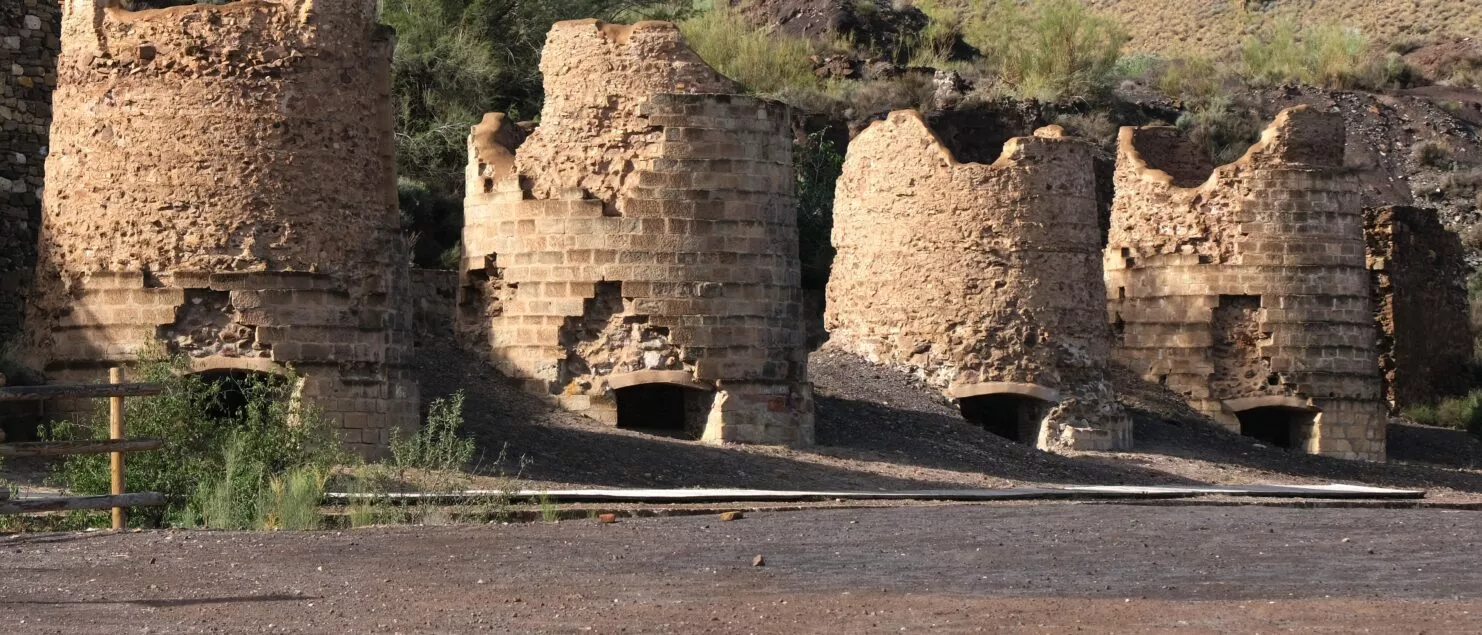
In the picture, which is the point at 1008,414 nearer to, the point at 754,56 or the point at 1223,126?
the point at 754,56

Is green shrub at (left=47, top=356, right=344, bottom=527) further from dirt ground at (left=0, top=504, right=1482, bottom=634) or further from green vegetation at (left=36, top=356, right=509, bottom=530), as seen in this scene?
dirt ground at (left=0, top=504, right=1482, bottom=634)

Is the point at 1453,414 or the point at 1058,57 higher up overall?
the point at 1058,57

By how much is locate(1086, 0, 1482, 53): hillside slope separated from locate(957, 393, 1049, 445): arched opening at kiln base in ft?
116

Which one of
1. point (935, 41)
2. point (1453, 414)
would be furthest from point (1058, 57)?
point (1453, 414)

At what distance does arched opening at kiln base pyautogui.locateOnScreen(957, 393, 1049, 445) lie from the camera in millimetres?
27578

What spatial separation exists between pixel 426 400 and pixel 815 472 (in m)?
3.71

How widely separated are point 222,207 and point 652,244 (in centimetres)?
482

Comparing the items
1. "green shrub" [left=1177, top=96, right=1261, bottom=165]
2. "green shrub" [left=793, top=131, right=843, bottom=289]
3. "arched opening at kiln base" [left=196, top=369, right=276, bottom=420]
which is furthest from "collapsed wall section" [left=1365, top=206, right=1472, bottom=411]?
"arched opening at kiln base" [left=196, top=369, right=276, bottom=420]

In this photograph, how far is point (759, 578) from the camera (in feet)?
45.2

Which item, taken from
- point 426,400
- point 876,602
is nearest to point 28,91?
point 426,400

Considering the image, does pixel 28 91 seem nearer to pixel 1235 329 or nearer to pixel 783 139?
pixel 783 139

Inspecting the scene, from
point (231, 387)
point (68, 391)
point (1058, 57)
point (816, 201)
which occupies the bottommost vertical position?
point (231, 387)

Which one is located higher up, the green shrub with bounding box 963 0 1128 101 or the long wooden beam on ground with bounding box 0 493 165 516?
the green shrub with bounding box 963 0 1128 101

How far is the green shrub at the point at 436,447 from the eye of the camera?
1894cm
